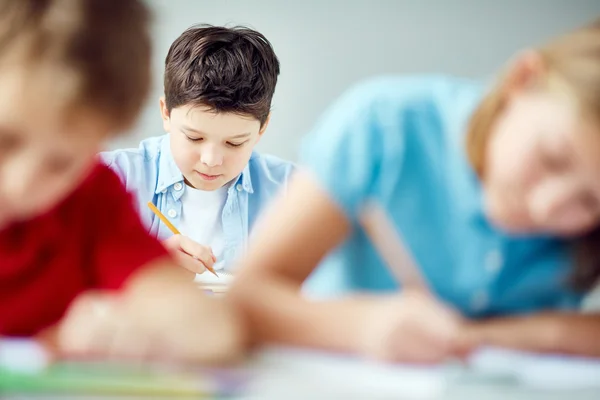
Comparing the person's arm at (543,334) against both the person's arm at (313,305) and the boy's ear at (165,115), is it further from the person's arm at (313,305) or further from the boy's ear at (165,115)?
the boy's ear at (165,115)

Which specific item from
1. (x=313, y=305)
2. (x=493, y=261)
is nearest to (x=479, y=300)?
(x=493, y=261)

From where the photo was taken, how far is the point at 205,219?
1.82 feet

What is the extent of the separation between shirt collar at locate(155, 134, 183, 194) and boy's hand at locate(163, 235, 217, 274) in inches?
1.8

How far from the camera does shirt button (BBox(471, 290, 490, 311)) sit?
505mm

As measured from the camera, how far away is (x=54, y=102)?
1.26 feet

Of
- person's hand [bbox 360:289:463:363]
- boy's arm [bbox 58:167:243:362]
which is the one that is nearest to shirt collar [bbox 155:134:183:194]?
boy's arm [bbox 58:167:243:362]

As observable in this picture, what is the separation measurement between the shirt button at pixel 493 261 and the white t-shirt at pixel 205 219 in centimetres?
21

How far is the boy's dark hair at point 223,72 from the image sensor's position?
569mm

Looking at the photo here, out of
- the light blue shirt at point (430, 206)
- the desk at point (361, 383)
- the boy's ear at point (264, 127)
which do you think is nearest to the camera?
the desk at point (361, 383)

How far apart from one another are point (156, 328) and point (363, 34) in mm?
326

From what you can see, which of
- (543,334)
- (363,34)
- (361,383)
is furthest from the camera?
(363,34)

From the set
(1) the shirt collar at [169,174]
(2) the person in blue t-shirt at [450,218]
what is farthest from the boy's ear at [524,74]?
(1) the shirt collar at [169,174]

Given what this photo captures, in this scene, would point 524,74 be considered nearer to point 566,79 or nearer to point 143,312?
point 566,79

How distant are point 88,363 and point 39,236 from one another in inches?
5.4
